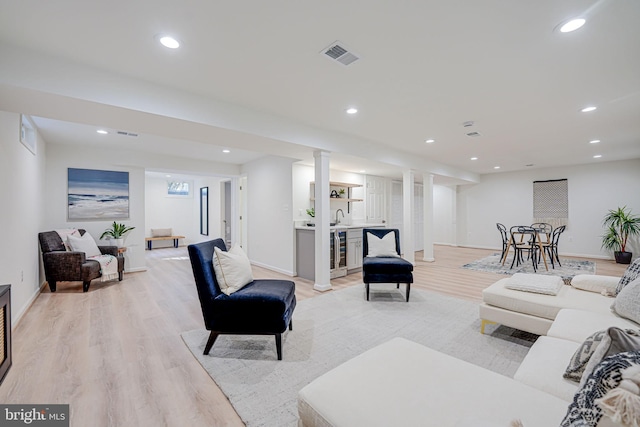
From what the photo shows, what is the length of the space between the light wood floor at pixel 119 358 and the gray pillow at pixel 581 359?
5.63 feet

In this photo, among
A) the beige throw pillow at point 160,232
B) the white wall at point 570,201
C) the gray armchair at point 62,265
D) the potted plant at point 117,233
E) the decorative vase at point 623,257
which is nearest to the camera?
the gray armchair at point 62,265

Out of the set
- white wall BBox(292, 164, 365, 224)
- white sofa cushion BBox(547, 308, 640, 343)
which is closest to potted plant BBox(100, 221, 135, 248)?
white wall BBox(292, 164, 365, 224)

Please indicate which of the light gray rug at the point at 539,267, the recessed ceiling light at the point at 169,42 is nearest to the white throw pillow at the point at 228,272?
the recessed ceiling light at the point at 169,42

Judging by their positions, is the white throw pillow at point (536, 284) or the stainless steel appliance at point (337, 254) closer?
the white throw pillow at point (536, 284)

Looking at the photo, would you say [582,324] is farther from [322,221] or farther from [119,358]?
[119,358]

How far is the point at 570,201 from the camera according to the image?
751 centimetres

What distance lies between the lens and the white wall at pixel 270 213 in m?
5.33

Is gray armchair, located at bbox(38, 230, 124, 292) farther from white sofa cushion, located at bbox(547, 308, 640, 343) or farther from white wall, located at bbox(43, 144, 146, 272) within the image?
white sofa cushion, located at bbox(547, 308, 640, 343)

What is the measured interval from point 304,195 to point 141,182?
3353 mm

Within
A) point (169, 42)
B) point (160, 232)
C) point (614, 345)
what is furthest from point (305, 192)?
point (160, 232)

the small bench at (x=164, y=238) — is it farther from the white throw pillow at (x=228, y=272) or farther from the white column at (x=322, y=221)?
the white throw pillow at (x=228, y=272)

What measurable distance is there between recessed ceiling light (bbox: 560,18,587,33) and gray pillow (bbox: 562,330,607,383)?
193 cm

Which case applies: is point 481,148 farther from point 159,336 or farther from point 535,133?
point 159,336

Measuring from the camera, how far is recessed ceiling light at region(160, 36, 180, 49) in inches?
77.8
